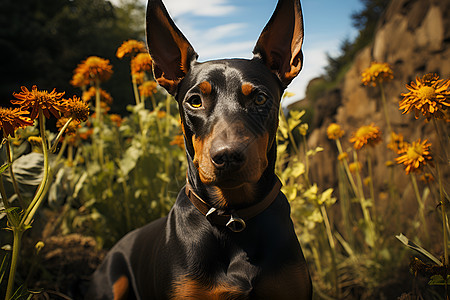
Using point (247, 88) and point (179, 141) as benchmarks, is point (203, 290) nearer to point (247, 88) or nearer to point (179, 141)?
point (247, 88)

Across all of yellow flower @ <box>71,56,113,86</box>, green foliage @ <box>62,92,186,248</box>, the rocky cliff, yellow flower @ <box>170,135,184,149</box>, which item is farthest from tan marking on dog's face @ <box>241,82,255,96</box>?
the rocky cliff

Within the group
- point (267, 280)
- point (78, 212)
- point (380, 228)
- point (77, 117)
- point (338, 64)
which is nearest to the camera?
point (267, 280)

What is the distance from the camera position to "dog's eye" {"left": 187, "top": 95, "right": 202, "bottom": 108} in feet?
6.40

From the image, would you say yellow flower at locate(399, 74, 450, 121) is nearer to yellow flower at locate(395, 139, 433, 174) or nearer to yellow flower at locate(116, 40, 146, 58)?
yellow flower at locate(395, 139, 433, 174)

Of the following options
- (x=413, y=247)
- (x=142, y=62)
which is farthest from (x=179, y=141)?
(x=413, y=247)

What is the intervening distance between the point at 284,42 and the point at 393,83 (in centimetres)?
431

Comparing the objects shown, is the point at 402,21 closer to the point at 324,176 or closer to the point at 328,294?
the point at 324,176

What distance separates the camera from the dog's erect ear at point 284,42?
209cm

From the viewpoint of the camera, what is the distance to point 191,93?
1.95 metres

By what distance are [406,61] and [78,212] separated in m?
5.05

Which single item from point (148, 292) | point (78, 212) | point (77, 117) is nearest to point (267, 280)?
point (148, 292)

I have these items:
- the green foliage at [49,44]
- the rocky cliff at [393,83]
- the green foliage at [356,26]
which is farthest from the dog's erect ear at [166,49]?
the green foliage at [356,26]

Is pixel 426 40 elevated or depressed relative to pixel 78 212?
elevated

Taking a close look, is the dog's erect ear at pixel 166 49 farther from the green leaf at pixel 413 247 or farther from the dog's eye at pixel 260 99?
the green leaf at pixel 413 247
